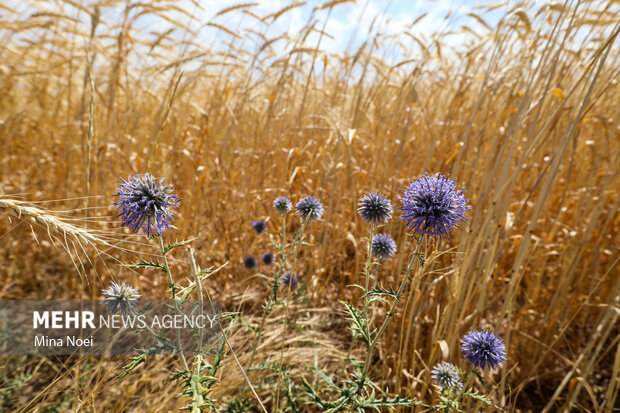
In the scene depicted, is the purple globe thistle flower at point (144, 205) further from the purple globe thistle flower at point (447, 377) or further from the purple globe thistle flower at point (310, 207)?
the purple globe thistle flower at point (447, 377)

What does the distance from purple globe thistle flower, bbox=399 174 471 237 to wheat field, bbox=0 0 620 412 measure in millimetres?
499

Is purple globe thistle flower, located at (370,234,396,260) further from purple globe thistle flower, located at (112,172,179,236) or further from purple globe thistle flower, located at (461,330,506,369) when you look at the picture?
purple globe thistle flower, located at (112,172,179,236)

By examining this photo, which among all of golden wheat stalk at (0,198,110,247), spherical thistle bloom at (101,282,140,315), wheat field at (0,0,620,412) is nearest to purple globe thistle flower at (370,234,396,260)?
Answer: wheat field at (0,0,620,412)

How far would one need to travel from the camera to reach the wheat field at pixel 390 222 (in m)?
1.63

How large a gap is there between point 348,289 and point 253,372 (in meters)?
1.11

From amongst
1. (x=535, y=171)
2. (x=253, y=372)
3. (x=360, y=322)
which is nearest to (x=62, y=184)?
(x=253, y=372)

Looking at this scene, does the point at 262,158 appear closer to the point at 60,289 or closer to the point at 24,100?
the point at 60,289

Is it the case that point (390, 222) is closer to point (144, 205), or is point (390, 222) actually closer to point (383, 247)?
point (383, 247)

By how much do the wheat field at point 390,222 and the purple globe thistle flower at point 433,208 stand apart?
50 cm

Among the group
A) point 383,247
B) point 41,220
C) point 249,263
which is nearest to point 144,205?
point 41,220

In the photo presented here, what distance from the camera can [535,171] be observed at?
9.12 ft

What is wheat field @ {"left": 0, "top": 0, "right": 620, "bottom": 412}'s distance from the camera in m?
1.63

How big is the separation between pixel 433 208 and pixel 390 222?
3.55ft

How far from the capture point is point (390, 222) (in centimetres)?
213
